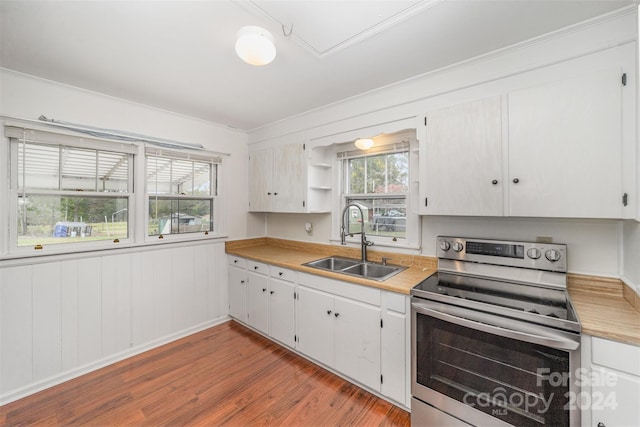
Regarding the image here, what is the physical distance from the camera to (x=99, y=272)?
7.86 feet

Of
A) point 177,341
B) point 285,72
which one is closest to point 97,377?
point 177,341

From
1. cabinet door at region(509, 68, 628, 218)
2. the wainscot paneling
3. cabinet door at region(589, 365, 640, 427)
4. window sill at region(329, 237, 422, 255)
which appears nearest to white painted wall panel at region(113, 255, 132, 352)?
the wainscot paneling

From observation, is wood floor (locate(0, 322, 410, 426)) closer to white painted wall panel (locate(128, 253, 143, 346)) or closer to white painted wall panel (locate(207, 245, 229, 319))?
white painted wall panel (locate(128, 253, 143, 346))

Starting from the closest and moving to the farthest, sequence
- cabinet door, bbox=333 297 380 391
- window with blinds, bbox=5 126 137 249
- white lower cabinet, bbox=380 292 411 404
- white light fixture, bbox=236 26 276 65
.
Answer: white light fixture, bbox=236 26 276 65
white lower cabinet, bbox=380 292 411 404
cabinet door, bbox=333 297 380 391
window with blinds, bbox=5 126 137 249

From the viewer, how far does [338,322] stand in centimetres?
213

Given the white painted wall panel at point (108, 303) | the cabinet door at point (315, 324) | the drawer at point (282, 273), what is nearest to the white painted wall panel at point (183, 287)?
the white painted wall panel at point (108, 303)

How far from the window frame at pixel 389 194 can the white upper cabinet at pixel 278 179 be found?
42 centimetres

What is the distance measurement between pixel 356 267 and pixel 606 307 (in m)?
1.67

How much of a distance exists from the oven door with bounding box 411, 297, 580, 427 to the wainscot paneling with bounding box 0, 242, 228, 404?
248 cm

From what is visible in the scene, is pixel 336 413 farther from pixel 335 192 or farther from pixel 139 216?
pixel 139 216

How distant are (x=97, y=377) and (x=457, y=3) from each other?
147 inches

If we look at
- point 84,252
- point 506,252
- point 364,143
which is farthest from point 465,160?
point 84,252

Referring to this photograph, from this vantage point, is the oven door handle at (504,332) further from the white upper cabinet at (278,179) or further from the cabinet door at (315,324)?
the white upper cabinet at (278,179)

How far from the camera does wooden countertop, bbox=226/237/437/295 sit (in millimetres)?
1928
